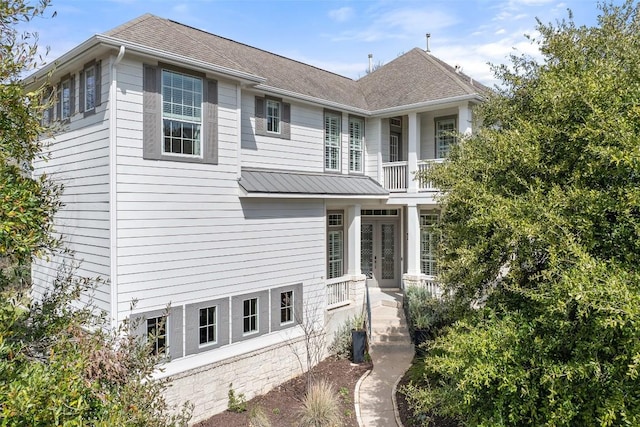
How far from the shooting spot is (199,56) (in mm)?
8414

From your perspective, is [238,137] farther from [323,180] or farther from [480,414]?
[480,414]

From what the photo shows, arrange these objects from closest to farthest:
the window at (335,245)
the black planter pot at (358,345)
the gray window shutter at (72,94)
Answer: the gray window shutter at (72,94) → the black planter pot at (358,345) → the window at (335,245)

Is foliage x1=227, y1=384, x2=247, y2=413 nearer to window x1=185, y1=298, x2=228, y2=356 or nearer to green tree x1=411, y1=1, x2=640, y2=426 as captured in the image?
window x1=185, y1=298, x2=228, y2=356

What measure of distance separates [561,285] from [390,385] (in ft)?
22.2

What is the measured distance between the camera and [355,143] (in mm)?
14242

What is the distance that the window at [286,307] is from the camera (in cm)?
1038

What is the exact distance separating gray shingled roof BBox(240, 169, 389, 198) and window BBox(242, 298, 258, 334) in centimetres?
283

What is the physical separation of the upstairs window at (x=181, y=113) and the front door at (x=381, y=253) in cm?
933

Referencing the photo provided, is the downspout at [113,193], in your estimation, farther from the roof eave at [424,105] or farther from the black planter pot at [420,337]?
the roof eave at [424,105]

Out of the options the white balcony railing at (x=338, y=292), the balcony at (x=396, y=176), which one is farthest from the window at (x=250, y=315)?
the balcony at (x=396, y=176)

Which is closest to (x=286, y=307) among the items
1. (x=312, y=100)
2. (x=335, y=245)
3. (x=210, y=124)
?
(x=335, y=245)

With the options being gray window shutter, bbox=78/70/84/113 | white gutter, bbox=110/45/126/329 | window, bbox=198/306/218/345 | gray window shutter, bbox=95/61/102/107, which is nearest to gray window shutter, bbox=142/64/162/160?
white gutter, bbox=110/45/126/329

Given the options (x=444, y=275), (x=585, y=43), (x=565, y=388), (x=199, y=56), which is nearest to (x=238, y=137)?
(x=199, y=56)

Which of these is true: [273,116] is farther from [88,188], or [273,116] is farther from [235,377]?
[235,377]
